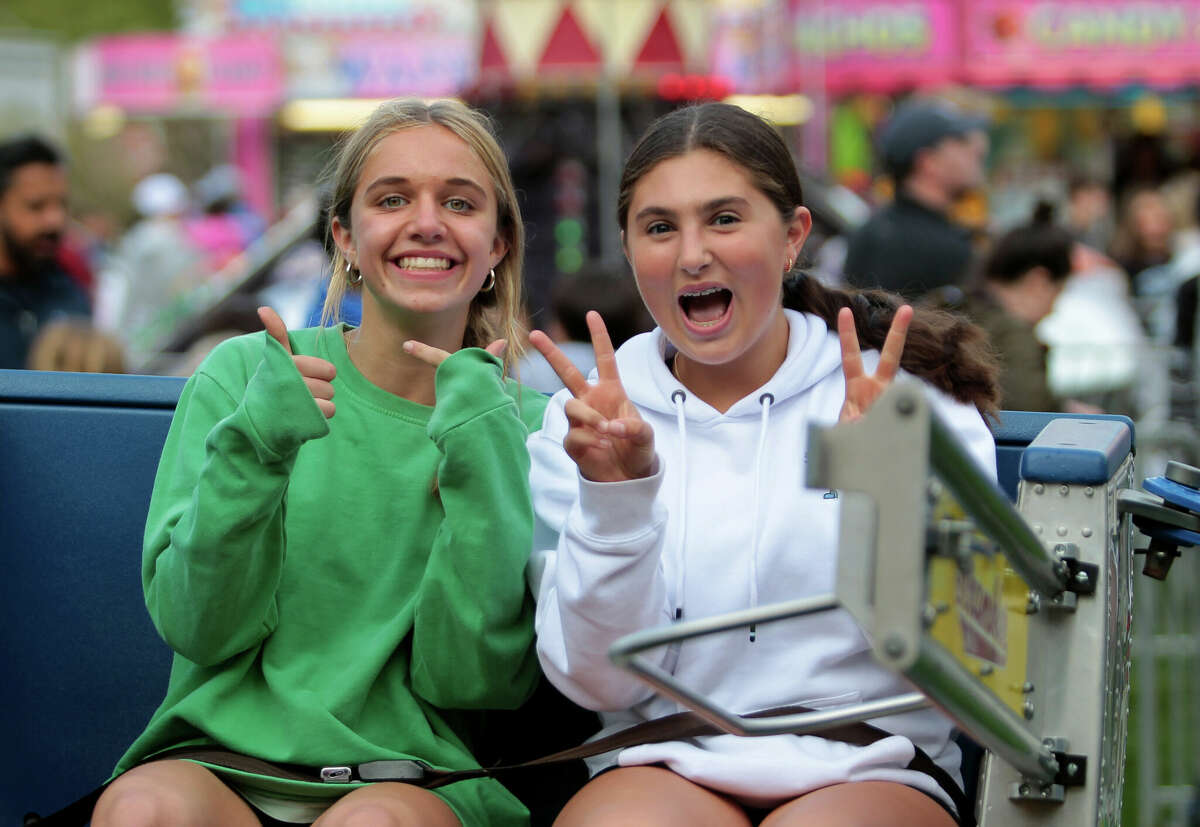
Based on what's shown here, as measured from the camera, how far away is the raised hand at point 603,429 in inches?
85.0

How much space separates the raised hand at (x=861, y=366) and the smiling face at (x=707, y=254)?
0.26m

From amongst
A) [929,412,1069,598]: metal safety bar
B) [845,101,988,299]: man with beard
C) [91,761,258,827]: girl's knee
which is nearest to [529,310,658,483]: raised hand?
[929,412,1069,598]: metal safety bar

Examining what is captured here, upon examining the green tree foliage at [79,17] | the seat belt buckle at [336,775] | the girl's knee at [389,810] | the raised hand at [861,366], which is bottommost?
the girl's knee at [389,810]

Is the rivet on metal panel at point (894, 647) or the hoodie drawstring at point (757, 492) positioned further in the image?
the hoodie drawstring at point (757, 492)

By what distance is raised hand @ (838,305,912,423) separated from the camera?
7.19ft

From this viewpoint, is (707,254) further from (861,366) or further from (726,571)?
(726,571)

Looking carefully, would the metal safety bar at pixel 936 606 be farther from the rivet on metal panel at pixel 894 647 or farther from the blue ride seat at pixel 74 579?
the blue ride seat at pixel 74 579

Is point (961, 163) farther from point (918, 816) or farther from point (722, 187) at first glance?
point (918, 816)

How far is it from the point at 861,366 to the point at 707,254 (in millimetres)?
354

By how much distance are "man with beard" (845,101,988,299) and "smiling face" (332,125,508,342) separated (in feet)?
10.00

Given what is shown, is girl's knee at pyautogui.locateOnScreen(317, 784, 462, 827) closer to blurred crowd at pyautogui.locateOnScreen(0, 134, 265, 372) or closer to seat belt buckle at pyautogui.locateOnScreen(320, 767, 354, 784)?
seat belt buckle at pyautogui.locateOnScreen(320, 767, 354, 784)

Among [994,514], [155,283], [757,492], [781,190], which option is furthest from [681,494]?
[155,283]

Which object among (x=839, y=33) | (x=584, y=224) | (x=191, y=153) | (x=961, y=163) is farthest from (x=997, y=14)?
(x=191, y=153)

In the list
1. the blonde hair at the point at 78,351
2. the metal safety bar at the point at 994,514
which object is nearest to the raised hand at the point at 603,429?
the metal safety bar at the point at 994,514
